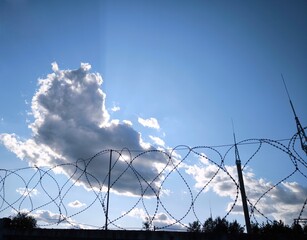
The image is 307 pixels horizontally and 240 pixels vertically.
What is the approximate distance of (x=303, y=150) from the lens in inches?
304

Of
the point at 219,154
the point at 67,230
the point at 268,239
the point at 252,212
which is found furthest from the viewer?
the point at 219,154

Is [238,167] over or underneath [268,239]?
over

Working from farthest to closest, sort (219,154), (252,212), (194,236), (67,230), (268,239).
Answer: (219,154)
(67,230)
(252,212)
(194,236)
(268,239)

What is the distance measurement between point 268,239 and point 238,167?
7.38 ft

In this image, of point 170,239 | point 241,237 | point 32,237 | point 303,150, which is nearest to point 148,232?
point 170,239

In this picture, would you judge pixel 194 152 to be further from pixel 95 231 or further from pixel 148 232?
pixel 95 231

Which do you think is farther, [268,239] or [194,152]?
[194,152]

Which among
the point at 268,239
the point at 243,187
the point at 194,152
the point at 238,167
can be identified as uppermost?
the point at 194,152

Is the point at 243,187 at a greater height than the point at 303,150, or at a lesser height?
Result: lesser

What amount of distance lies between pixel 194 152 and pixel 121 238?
306 centimetres

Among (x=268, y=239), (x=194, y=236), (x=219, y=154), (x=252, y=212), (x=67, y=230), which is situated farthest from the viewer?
(x=219, y=154)

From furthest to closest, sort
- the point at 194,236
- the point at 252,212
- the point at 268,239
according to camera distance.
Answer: the point at 252,212 → the point at 194,236 → the point at 268,239

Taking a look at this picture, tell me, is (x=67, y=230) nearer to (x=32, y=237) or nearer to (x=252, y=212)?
(x=32, y=237)

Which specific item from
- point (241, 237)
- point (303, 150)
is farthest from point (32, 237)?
point (303, 150)
